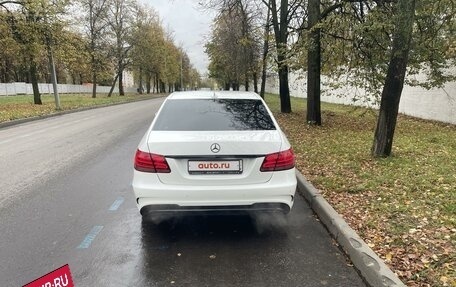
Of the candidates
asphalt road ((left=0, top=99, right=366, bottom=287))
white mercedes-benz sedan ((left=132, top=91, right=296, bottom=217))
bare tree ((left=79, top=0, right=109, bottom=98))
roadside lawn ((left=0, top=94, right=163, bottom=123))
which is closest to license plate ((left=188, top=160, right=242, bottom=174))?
white mercedes-benz sedan ((left=132, top=91, right=296, bottom=217))

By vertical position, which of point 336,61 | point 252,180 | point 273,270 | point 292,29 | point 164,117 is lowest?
point 273,270

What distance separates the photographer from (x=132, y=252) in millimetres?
4191

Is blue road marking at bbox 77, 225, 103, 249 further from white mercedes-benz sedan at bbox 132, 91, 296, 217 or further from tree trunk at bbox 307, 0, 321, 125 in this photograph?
tree trunk at bbox 307, 0, 321, 125

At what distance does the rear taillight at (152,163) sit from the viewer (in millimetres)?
4211

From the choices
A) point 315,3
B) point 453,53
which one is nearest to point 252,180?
point 315,3

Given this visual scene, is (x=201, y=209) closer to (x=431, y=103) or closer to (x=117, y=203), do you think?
(x=117, y=203)

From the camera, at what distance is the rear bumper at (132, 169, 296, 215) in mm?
4195

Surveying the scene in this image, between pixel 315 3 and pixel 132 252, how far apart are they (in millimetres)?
11184

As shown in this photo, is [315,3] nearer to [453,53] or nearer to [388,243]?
[453,53]

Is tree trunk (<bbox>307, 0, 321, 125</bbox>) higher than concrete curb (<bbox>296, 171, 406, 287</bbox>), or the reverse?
tree trunk (<bbox>307, 0, 321, 125</bbox>)

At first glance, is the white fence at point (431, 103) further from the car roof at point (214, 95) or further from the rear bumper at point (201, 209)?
the rear bumper at point (201, 209)

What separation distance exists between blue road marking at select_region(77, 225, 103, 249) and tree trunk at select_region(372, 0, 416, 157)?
18.4 feet

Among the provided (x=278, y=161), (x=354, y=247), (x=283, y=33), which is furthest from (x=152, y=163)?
(x=283, y=33)

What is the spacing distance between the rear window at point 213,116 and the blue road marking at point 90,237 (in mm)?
1385
